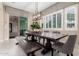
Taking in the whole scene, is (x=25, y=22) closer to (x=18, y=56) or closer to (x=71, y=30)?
(x=18, y=56)

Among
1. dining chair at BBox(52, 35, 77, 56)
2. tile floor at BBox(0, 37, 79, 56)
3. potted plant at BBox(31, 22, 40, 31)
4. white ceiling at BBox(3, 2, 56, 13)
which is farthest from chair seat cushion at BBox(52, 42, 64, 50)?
white ceiling at BBox(3, 2, 56, 13)

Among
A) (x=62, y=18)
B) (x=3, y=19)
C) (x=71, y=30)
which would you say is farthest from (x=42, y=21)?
(x=3, y=19)

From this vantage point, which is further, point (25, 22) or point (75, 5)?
point (25, 22)

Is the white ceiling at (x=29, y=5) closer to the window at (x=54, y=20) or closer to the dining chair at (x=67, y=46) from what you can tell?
the window at (x=54, y=20)

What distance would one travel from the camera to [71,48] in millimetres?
2176

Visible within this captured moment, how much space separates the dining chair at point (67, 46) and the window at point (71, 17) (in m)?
0.17

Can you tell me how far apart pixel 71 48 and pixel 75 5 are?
74 cm

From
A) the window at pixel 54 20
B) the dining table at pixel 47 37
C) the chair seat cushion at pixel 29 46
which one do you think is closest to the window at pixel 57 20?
the window at pixel 54 20

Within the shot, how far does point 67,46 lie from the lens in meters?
2.21

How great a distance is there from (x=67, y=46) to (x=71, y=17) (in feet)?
1.68

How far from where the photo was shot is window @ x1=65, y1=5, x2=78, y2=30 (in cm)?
218

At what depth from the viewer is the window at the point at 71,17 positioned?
7.14ft

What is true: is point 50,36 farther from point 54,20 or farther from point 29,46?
point 29,46

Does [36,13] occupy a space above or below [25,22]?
above
